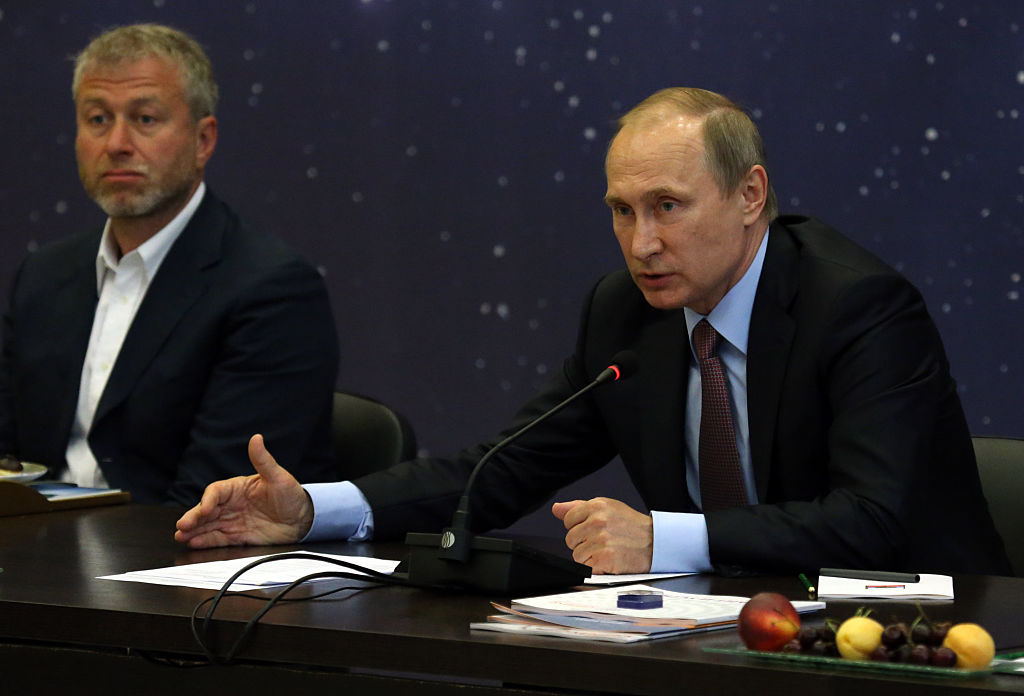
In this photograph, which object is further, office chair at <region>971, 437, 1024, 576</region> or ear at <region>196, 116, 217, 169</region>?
ear at <region>196, 116, 217, 169</region>

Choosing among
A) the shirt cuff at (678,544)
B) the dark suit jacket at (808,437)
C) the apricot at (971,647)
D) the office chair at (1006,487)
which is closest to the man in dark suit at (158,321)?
the dark suit jacket at (808,437)

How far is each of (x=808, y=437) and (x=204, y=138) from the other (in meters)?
1.62

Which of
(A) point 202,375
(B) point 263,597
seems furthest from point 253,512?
(A) point 202,375

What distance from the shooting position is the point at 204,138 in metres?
2.94

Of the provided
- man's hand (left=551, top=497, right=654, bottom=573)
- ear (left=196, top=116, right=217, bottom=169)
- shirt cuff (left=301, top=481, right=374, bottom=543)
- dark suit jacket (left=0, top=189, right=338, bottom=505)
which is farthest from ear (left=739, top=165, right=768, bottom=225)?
ear (left=196, top=116, right=217, bottom=169)

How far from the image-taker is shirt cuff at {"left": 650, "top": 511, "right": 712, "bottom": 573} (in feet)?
5.28

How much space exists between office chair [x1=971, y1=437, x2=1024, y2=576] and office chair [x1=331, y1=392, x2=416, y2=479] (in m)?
0.99

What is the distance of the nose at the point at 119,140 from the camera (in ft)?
9.22

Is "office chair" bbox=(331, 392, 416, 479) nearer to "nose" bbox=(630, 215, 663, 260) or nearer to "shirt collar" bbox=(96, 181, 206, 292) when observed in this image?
"shirt collar" bbox=(96, 181, 206, 292)

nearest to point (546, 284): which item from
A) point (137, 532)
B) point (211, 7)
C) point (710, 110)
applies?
point (211, 7)

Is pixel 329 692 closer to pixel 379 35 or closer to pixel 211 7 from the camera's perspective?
pixel 379 35

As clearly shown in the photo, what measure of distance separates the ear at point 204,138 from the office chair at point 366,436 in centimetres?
66

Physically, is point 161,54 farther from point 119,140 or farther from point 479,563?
point 479,563

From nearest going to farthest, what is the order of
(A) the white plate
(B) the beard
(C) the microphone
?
(C) the microphone
(A) the white plate
(B) the beard
